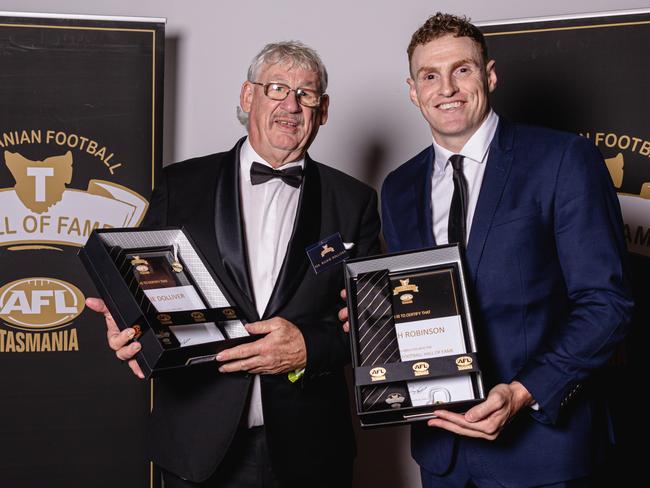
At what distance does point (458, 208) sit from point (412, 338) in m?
0.44

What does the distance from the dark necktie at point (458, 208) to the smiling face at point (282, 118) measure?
0.62 meters

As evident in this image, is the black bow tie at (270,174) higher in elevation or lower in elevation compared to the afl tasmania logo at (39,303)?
higher

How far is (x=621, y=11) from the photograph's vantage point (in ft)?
11.0

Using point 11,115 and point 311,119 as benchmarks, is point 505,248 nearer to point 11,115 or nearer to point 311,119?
point 311,119

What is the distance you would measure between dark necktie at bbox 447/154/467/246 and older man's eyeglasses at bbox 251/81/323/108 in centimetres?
63

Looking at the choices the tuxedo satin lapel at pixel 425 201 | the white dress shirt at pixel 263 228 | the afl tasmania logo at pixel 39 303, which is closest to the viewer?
the tuxedo satin lapel at pixel 425 201

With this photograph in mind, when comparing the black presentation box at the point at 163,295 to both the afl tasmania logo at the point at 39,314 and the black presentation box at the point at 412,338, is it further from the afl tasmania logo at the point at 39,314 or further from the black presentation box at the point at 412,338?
the afl tasmania logo at the point at 39,314

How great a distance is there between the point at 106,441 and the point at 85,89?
1642 millimetres

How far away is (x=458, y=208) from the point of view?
2.19 metres

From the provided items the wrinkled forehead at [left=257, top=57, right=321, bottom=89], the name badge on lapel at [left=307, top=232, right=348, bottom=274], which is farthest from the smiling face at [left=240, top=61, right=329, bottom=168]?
the name badge on lapel at [left=307, top=232, right=348, bottom=274]

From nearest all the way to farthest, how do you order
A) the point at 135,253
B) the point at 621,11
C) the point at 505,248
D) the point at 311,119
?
the point at 505,248, the point at 135,253, the point at 311,119, the point at 621,11

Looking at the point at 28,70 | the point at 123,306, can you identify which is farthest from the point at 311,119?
the point at 28,70

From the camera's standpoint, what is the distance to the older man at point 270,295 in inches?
93.4

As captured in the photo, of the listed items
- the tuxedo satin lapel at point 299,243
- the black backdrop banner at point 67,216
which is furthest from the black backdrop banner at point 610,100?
the black backdrop banner at point 67,216
